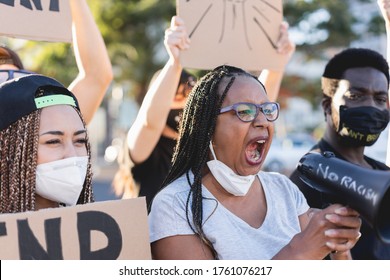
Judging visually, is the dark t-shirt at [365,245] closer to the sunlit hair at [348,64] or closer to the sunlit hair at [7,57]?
the sunlit hair at [348,64]

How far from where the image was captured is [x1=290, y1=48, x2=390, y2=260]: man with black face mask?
11.1 ft

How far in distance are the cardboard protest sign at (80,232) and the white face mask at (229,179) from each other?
13.4 inches

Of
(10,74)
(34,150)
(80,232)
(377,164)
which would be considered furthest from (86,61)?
(377,164)

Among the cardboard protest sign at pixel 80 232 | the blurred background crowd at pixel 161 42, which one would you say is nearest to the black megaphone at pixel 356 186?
the cardboard protest sign at pixel 80 232

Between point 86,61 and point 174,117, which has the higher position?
point 86,61

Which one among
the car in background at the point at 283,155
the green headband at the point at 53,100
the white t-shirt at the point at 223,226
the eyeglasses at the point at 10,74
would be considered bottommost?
the car in background at the point at 283,155

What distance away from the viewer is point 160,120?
3.51 m

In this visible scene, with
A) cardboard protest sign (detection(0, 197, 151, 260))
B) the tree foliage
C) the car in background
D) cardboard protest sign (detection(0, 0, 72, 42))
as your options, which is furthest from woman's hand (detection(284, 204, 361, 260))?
the tree foliage

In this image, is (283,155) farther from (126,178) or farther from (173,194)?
(173,194)

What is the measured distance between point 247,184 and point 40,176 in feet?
2.55

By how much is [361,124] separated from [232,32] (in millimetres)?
849

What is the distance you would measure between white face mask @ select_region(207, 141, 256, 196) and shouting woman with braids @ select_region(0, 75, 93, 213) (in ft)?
1.65

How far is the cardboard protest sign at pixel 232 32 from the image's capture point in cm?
344
